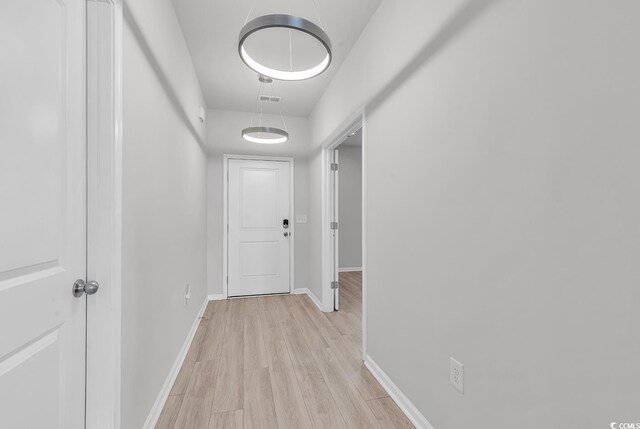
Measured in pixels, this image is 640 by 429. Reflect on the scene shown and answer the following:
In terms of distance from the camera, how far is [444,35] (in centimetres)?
141

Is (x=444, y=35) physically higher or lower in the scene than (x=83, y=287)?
higher

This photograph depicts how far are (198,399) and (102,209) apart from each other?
145 centimetres

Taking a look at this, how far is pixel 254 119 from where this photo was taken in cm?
Result: 429

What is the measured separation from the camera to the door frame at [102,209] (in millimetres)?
1122

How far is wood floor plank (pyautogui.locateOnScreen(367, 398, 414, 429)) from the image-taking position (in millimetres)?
1624

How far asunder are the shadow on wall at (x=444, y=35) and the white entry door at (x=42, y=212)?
5.26 ft

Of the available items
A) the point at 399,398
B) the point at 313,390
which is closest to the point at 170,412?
the point at 313,390

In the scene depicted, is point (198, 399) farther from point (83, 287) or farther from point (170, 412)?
point (83, 287)

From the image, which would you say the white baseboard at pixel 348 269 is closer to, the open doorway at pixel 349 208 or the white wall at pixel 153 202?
the open doorway at pixel 349 208

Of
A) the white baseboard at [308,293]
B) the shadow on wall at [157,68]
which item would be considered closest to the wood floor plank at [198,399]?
the white baseboard at [308,293]

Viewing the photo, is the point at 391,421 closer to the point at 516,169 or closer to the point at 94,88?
the point at 516,169

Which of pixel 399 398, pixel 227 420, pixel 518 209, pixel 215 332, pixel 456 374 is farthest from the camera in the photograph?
pixel 215 332

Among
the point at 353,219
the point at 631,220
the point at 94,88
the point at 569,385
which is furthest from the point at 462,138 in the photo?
the point at 353,219

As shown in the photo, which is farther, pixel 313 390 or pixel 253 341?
pixel 253 341
